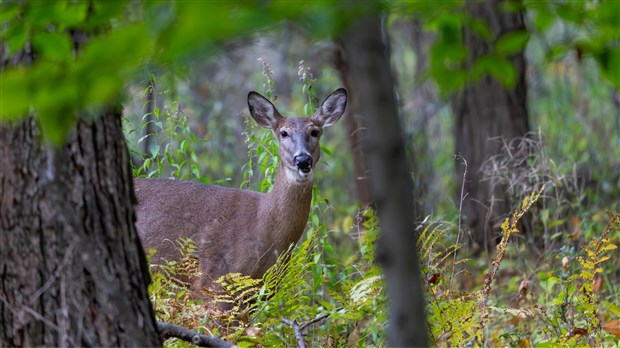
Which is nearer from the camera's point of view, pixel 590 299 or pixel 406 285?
pixel 406 285

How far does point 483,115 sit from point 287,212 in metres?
3.26

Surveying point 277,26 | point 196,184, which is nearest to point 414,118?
point 196,184

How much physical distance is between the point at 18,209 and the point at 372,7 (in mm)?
1706

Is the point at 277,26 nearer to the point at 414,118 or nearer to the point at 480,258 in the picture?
the point at 480,258

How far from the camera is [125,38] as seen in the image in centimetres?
241

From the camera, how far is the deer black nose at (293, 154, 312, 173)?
695cm

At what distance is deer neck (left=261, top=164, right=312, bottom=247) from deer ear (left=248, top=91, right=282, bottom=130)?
704mm

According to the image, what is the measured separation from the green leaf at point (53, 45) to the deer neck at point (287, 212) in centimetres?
406

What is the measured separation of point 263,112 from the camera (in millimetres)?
7609

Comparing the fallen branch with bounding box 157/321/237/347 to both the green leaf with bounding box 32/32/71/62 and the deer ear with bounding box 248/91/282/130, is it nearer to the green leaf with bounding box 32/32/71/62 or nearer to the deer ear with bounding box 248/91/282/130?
the green leaf with bounding box 32/32/71/62

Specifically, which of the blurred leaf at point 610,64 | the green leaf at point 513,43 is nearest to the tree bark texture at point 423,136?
the green leaf at point 513,43

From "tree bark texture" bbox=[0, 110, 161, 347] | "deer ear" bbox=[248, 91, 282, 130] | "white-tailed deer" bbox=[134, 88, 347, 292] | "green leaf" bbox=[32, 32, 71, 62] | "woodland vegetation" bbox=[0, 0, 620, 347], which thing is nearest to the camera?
"woodland vegetation" bbox=[0, 0, 620, 347]

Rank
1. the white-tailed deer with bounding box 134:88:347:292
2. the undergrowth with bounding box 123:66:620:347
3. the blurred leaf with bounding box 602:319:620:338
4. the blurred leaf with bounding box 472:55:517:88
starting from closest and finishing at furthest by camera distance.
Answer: the blurred leaf with bounding box 472:55:517:88 < the undergrowth with bounding box 123:66:620:347 < the blurred leaf with bounding box 602:319:620:338 < the white-tailed deer with bounding box 134:88:347:292

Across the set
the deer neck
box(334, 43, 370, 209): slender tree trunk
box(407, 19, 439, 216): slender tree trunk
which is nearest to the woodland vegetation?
the deer neck
